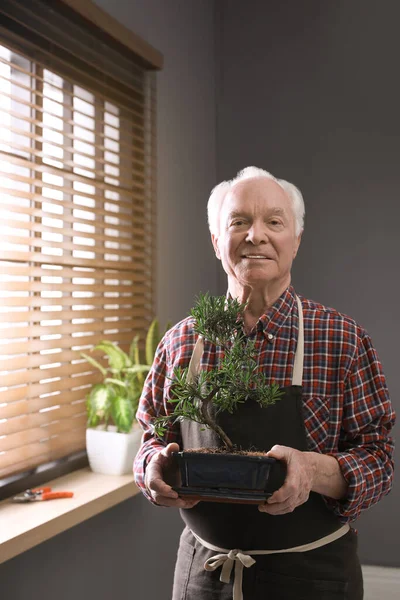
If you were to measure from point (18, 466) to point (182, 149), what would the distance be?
1.71 meters

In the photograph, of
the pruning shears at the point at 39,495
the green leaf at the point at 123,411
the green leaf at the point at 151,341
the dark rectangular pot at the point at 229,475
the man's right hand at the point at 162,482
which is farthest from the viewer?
the green leaf at the point at 151,341

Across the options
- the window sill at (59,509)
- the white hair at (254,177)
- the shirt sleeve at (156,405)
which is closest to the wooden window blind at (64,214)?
the window sill at (59,509)

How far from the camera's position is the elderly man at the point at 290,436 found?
1433mm

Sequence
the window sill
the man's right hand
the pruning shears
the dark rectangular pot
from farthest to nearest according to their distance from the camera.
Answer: the pruning shears
the window sill
the man's right hand
the dark rectangular pot

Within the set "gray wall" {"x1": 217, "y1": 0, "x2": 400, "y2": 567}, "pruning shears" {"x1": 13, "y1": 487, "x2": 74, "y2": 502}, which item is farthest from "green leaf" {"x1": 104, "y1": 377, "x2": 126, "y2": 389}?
"gray wall" {"x1": 217, "y1": 0, "x2": 400, "y2": 567}

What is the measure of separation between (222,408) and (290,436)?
0.63 feet

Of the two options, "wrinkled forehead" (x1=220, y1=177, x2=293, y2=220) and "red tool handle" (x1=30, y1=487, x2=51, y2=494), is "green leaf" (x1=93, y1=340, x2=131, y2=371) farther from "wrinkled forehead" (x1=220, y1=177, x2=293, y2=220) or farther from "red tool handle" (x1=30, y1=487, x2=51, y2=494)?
"wrinkled forehead" (x1=220, y1=177, x2=293, y2=220)

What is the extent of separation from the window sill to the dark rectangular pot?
741 millimetres

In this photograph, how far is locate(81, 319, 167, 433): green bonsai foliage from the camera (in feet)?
7.90

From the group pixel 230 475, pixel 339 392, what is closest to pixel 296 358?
pixel 339 392

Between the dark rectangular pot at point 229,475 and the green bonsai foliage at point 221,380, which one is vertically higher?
the green bonsai foliage at point 221,380

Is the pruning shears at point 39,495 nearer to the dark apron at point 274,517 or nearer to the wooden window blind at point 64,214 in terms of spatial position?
the wooden window blind at point 64,214

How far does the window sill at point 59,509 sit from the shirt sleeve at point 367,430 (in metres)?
0.84

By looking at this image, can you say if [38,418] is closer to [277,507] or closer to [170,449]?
[170,449]
